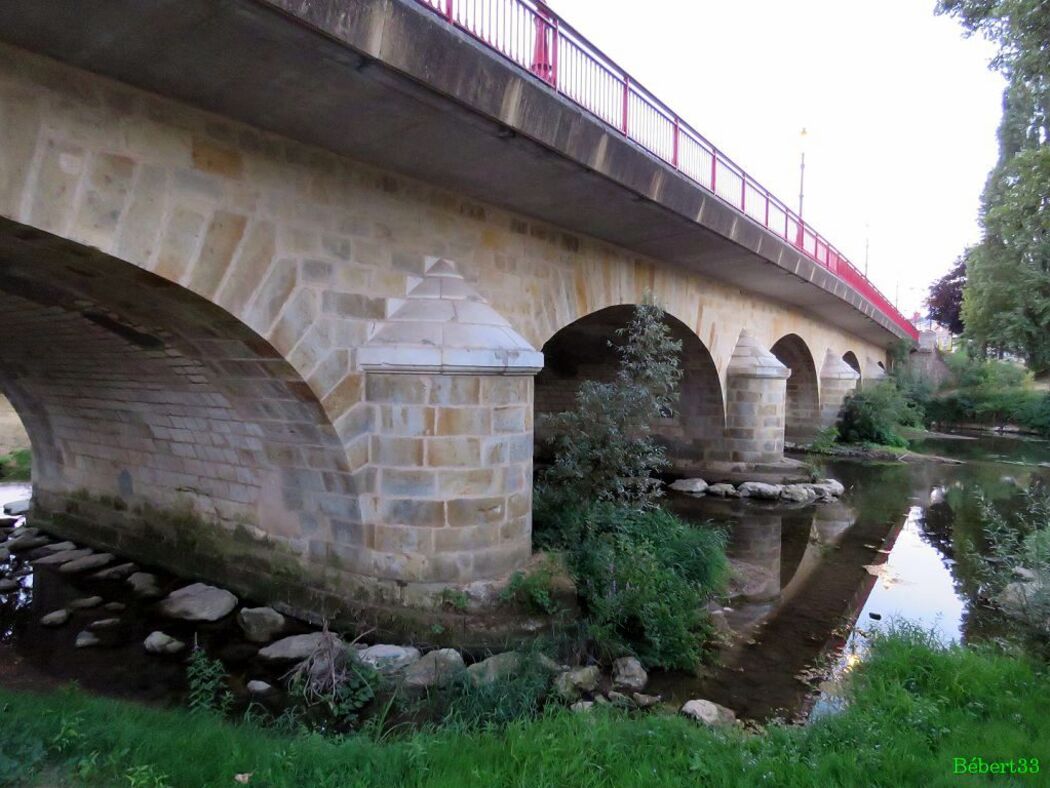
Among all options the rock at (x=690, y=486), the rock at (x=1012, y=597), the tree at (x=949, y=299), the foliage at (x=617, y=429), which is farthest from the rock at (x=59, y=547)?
the tree at (x=949, y=299)

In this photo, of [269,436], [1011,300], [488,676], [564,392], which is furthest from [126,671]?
[1011,300]

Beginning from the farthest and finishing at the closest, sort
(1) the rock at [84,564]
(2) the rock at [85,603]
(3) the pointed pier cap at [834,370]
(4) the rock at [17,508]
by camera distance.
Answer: (3) the pointed pier cap at [834,370]
(4) the rock at [17,508]
(1) the rock at [84,564]
(2) the rock at [85,603]

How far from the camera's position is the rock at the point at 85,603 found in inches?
230

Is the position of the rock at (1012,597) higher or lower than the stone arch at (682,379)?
lower

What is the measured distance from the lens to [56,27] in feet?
9.80

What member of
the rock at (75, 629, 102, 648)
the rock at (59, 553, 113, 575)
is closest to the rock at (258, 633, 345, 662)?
the rock at (75, 629, 102, 648)

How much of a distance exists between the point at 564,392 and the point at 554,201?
800cm

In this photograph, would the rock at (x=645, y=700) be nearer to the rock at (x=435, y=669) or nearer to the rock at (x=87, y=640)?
the rock at (x=435, y=669)

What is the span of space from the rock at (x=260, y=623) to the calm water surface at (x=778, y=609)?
0.31 ft

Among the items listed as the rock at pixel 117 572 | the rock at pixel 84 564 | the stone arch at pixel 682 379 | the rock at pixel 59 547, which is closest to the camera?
the rock at pixel 117 572

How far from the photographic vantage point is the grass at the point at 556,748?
2762mm

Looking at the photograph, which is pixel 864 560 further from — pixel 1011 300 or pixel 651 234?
pixel 1011 300

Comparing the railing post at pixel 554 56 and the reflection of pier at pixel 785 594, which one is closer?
the reflection of pier at pixel 785 594

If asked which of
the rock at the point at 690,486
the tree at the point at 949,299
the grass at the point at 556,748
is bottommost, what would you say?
the grass at the point at 556,748
